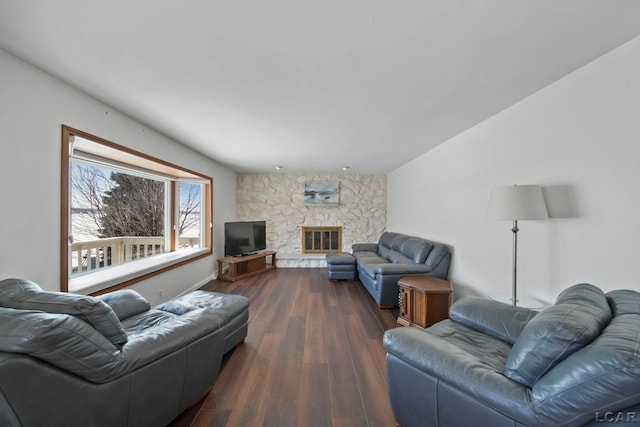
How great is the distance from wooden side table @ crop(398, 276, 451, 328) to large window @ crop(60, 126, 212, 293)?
10.4 feet

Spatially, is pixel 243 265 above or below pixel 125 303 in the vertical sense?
below

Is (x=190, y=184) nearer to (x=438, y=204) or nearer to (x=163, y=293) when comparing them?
(x=163, y=293)

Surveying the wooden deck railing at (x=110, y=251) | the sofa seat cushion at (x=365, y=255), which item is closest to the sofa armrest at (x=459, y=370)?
the sofa seat cushion at (x=365, y=255)

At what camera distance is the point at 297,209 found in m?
5.82

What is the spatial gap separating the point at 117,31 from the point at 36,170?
1212mm

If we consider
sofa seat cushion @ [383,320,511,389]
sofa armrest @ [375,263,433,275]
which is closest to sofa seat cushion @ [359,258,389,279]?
sofa armrest @ [375,263,433,275]

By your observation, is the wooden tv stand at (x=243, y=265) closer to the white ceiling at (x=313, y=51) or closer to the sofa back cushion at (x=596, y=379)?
the white ceiling at (x=313, y=51)

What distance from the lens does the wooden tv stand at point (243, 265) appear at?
15.1 feet

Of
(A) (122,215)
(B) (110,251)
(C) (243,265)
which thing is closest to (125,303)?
(B) (110,251)

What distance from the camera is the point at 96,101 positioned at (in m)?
2.14

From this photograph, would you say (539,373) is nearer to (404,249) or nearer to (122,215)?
(404,249)

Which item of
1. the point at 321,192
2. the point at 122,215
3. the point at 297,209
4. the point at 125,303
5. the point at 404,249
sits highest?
the point at 321,192

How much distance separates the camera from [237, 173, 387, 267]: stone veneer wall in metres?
5.79

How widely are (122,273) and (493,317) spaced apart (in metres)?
3.55
